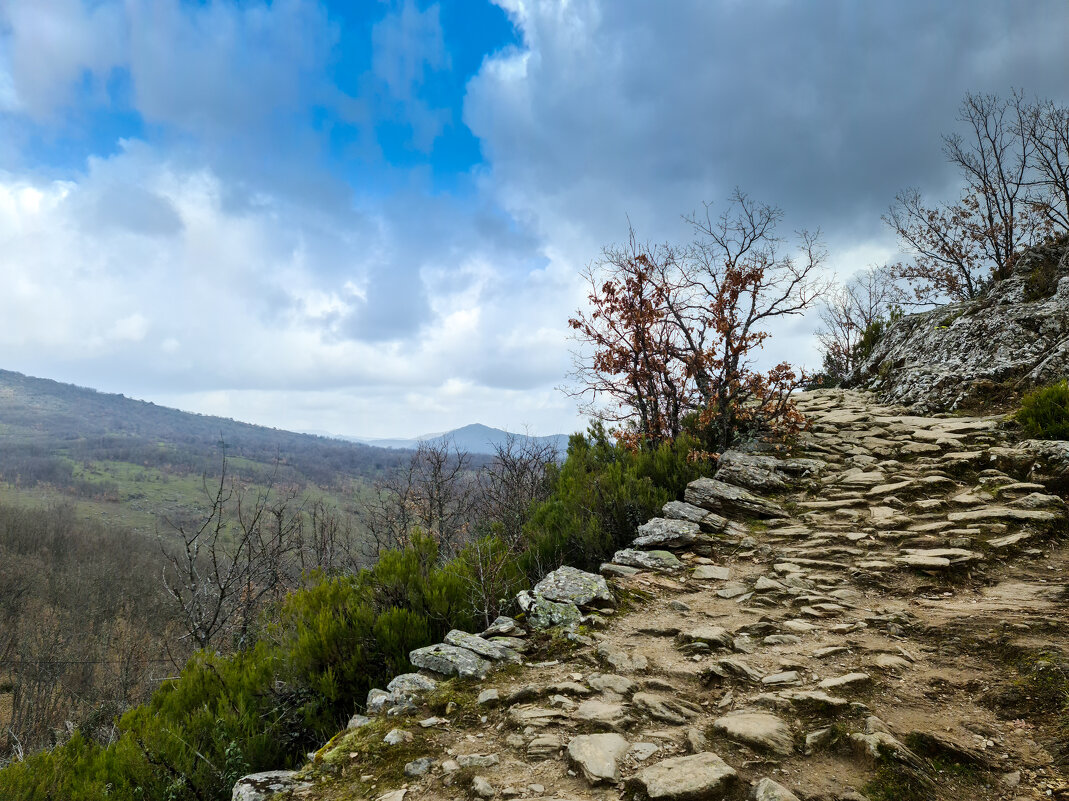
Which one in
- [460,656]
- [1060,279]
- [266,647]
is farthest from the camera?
[1060,279]

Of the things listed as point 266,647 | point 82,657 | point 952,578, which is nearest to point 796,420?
point 952,578

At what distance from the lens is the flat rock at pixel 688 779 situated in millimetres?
2062

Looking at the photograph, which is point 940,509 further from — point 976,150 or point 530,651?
point 976,150

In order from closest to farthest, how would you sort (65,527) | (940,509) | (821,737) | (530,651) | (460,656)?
(821,737), (460,656), (530,651), (940,509), (65,527)

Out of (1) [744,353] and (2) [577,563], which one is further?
(1) [744,353]

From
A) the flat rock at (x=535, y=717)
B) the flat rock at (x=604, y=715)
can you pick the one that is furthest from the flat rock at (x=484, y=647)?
the flat rock at (x=604, y=715)

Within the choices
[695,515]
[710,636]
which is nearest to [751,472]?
[695,515]

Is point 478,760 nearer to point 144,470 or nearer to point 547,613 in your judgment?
point 547,613

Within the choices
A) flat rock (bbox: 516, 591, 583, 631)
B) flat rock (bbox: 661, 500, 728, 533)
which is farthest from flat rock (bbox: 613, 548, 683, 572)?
flat rock (bbox: 516, 591, 583, 631)

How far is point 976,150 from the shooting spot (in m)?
16.2

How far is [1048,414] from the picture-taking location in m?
6.57

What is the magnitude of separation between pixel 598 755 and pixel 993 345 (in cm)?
1122

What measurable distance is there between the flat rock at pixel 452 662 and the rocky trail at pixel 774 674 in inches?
0.5

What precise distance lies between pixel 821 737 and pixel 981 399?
920 centimetres
